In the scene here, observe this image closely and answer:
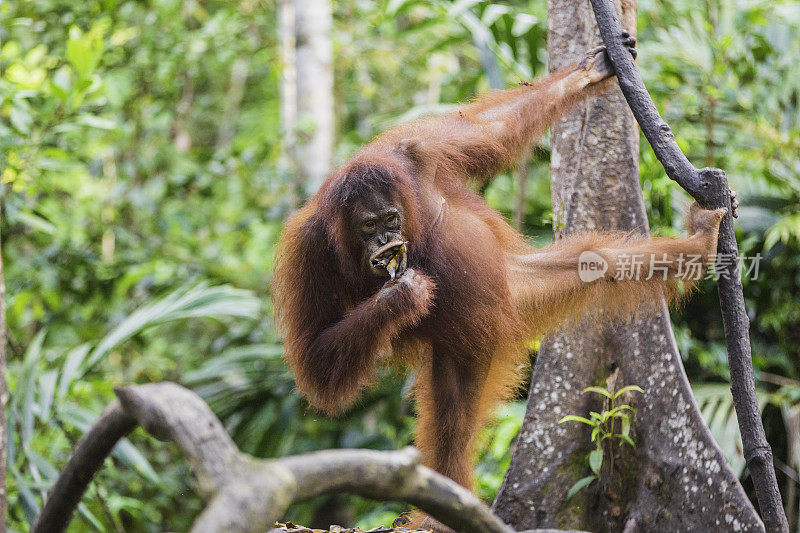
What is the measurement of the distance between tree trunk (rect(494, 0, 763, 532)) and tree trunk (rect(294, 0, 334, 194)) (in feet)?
8.06

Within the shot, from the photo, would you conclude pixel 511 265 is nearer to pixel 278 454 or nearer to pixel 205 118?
pixel 278 454

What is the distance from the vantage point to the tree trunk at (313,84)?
16.9 feet

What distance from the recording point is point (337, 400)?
245cm

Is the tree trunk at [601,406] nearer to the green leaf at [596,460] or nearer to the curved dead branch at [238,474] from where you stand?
the green leaf at [596,460]

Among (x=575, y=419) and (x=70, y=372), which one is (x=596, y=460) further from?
(x=70, y=372)

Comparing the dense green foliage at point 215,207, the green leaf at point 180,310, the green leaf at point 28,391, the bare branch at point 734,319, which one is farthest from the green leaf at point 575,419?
the green leaf at point 28,391

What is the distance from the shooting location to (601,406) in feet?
8.77

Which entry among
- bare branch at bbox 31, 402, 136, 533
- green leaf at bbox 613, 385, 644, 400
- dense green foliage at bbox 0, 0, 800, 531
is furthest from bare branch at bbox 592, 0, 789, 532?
bare branch at bbox 31, 402, 136, 533

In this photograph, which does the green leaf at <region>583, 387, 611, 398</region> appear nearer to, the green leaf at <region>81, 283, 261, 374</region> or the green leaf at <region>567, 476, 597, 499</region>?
the green leaf at <region>567, 476, 597, 499</region>

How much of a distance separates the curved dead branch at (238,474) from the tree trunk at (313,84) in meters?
3.93

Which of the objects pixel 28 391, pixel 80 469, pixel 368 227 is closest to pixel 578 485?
pixel 368 227

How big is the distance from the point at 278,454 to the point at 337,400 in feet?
6.93

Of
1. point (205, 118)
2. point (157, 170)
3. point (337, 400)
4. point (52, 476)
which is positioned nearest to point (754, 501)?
point (337, 400)

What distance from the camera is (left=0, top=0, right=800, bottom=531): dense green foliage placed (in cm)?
352
